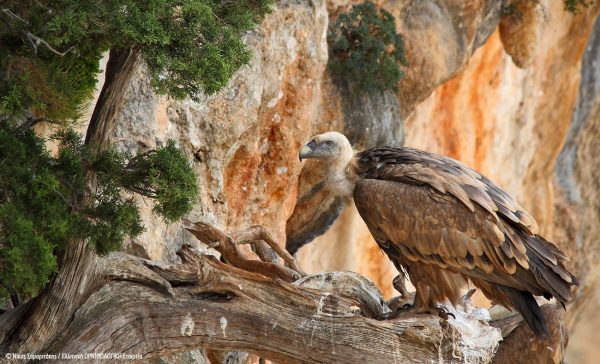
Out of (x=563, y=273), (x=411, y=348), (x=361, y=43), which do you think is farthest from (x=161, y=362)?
(x=361, y=43)

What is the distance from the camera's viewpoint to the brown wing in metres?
7.66

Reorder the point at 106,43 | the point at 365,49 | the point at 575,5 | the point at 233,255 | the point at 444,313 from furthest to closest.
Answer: the point at 575,5
the point at 365,49
the point at 233,255
the point at 444,313
the point at 106,43

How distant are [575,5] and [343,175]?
1011 cm

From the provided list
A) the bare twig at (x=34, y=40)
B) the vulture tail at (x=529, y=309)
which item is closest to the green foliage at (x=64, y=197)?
the bare twig at (x=34, y=40)

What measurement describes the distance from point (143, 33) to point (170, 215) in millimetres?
1188

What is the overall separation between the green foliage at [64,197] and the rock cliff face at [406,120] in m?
1.19

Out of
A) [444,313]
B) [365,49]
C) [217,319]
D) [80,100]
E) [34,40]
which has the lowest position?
[217,319]

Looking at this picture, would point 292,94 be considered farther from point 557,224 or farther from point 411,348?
point 557,224

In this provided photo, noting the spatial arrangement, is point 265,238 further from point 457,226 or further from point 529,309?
point 529,309

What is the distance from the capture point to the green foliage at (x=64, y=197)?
5676mm

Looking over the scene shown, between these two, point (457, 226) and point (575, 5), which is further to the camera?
point (575, 5)

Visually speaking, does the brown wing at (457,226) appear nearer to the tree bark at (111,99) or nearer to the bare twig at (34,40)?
the tree bark at (111,99)

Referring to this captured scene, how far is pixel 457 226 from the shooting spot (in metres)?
7.88

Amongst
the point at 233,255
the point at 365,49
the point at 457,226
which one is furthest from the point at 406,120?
the point at 233,255
